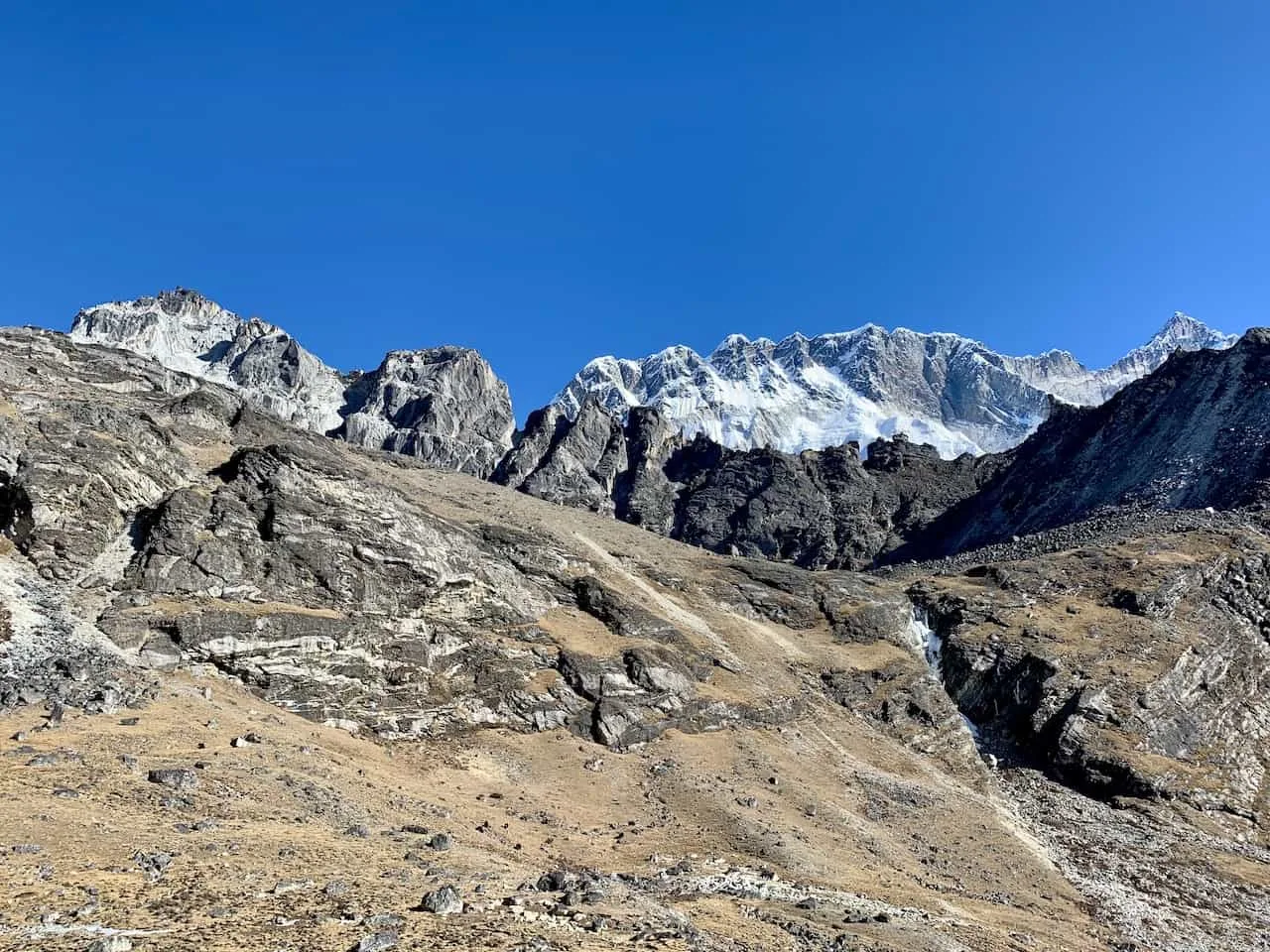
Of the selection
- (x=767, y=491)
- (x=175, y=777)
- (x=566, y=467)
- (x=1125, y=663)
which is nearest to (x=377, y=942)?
(x=175, y=777)

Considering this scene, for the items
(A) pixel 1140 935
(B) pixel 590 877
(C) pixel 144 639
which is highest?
(C) pixel 144 639

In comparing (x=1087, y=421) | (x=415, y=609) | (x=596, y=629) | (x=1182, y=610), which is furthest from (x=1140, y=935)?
(x=1087, y=421)

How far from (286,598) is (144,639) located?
8250 millimetres

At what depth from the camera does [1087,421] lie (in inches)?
6043

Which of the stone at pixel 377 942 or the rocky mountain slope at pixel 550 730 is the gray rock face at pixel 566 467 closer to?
the rocky mountain slope at pixel 550 730

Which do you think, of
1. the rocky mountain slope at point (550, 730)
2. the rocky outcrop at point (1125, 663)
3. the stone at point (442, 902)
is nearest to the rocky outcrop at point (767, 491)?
the rocky outcrop at point (1125, 663)

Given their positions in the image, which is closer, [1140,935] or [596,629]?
[1140,935]

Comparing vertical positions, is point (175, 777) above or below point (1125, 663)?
below

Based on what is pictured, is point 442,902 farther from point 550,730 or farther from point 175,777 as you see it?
point 550,730

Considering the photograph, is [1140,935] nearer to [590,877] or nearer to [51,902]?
[590,877]

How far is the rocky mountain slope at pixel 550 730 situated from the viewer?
2259 centimetres

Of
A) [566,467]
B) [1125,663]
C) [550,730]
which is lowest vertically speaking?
[550,730]

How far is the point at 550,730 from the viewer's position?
47219 millimetres

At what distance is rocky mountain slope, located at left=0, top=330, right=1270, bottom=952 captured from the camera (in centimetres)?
2259
